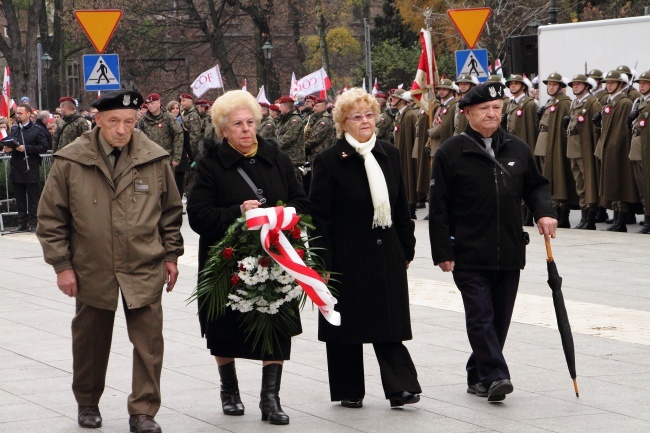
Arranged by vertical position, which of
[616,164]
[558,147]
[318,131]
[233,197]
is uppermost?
[318,131]

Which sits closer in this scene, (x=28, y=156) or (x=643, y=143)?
(x=643, y=143)

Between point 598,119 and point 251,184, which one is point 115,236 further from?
point 598,119

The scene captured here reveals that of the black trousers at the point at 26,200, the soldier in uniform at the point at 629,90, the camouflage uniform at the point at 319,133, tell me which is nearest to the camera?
the soldier in uniform at the point at 629,90

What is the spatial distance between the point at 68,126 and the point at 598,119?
815 cm

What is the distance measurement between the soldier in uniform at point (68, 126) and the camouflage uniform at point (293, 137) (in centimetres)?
358

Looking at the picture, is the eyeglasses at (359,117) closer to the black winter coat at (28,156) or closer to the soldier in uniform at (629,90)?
the soldier in uniform at (629,90)

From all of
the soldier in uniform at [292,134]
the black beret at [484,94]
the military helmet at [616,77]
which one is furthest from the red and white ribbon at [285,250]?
the soldier in uniform at [292,134]

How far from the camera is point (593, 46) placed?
20.3 m

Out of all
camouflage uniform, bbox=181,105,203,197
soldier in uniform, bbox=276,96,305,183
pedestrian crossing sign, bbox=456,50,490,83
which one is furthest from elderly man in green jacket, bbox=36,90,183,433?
camouflage uniform, bbox=181,105,203,197

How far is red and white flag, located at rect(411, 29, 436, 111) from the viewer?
19.5 metres

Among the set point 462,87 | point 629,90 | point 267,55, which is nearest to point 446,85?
point 462,87

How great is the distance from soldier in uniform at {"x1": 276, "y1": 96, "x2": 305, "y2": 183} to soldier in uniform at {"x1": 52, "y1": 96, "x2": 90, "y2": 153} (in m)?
3.58

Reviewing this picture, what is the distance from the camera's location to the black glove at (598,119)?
17.2 m

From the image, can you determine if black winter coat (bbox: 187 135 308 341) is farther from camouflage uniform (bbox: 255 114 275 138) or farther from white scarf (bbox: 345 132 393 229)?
camouflage uniform (bbox: 255 114 275 138)
